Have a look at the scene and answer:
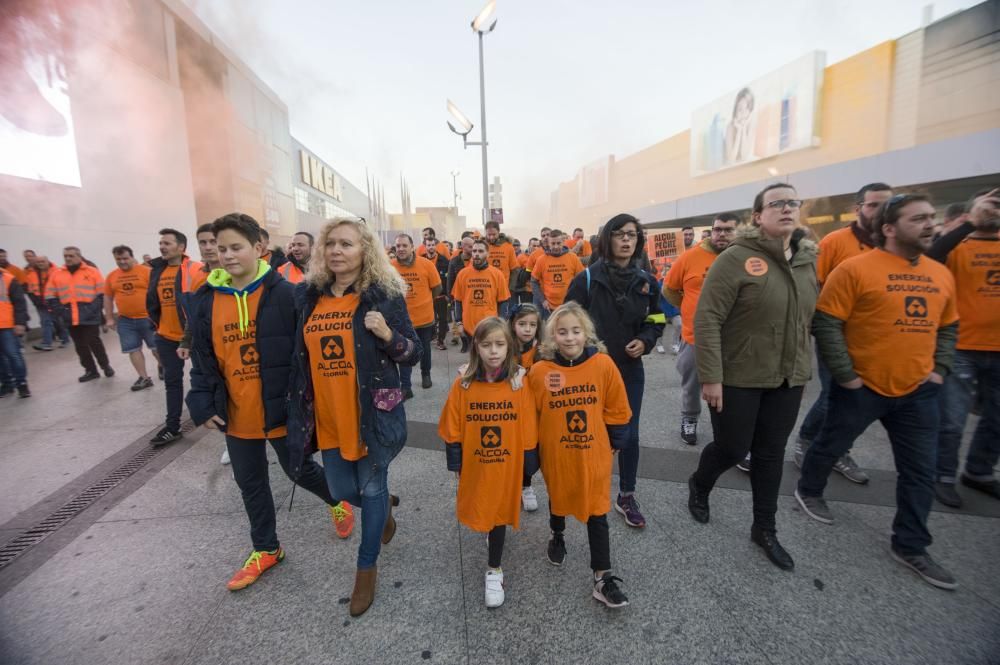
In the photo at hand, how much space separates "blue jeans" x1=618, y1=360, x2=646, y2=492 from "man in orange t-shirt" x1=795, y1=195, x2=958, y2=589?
42.6 inches

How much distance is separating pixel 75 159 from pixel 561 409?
42.9 feet

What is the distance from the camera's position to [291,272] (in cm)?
452

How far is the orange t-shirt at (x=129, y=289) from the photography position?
5.91 m

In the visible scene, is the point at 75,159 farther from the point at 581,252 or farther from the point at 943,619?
the point at 943,619

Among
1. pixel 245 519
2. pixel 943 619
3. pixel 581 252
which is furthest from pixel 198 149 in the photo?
pixel 943 619

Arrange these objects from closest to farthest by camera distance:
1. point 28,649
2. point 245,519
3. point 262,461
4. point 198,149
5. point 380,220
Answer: point 28,649 → point 262,461 → point 245,519 → point 198,149 → point 380,220

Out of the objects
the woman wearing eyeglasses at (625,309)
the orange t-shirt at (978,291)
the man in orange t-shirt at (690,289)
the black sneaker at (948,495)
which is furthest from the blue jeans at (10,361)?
the orange t-shirt at (978,291)

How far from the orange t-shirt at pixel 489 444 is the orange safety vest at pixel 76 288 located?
751 cm

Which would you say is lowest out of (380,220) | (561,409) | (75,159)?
(561,409)

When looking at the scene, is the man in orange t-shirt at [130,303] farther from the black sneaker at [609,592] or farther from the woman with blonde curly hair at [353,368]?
the black sneaker at [609,592]

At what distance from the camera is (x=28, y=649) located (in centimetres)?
196

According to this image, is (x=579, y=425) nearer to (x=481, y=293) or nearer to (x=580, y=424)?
(x=580, y=424)

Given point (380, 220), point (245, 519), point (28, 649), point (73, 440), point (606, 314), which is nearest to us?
point (28, 649)

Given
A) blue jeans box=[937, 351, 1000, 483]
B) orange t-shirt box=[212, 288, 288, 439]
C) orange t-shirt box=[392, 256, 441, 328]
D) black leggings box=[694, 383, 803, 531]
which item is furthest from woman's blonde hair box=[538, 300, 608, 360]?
orange t-shirt box=[392, 256, 441, 328]
